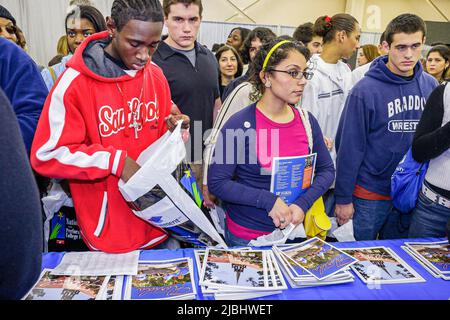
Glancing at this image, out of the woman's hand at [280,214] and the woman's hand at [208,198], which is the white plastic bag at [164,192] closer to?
the woman's hand at [280,214]

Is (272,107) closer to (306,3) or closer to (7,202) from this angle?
(7,202)

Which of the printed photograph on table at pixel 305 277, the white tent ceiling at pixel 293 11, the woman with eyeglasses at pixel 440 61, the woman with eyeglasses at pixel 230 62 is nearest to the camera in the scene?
the printed photograph on table at pixel 305 277

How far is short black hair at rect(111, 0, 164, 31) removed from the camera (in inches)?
48.2

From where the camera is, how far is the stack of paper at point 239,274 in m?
1.14

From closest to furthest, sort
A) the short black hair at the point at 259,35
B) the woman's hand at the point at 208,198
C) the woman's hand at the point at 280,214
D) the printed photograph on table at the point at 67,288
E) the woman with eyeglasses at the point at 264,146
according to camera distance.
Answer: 1. the printed photograph on table at the point at 67,288
2. the woman's hand at the point at 280,214
3. the woman with eyeglasses at the point at 264,146
4. the woman's hand at the point at 208,198
5. the short black hair at the point at 259,35

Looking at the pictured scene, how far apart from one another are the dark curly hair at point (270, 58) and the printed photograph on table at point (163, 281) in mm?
912

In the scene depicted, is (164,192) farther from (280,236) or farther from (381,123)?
(381,123)

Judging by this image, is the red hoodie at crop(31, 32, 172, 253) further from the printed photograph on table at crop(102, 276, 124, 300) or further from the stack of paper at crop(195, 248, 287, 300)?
the stack of paper at crop(195, 248, 287, 300)

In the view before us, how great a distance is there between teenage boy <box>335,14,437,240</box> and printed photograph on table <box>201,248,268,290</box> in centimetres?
94

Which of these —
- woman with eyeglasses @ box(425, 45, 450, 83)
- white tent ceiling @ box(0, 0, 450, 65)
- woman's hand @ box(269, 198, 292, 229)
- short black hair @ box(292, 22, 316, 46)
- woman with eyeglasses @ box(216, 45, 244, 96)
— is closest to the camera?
woman's hand @ box(269, 198, 292, 229)

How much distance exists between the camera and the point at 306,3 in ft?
29.8

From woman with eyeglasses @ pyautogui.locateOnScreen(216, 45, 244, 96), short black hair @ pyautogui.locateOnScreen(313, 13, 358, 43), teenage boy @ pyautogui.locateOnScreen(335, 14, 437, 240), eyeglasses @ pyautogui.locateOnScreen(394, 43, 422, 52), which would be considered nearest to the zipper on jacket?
teenage boy @ pyautogui.locateOnScreen(335, 14, 437, 240)

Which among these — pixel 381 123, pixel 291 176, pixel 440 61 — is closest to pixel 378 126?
pixel 381 123

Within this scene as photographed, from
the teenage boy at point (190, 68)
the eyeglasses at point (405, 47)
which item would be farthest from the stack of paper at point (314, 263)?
the eyeglasses at point (405, 47)
